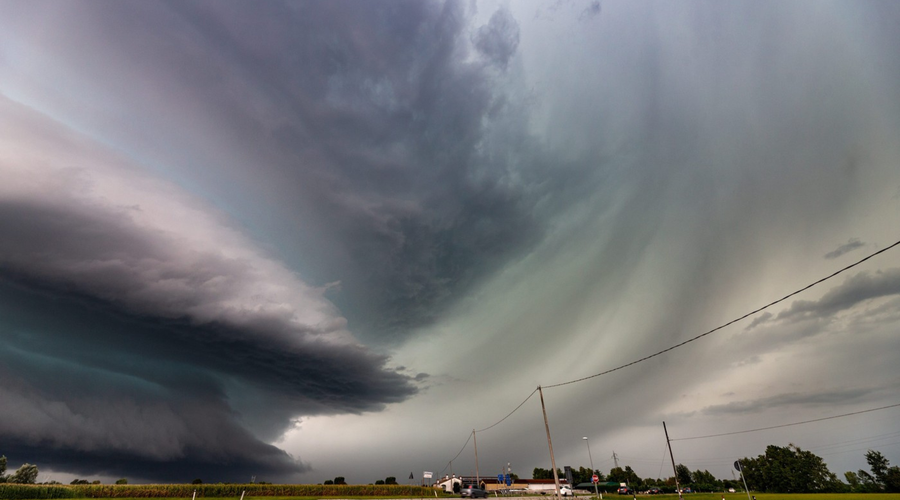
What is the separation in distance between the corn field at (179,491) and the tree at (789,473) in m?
119

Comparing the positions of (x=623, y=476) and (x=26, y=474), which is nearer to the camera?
(x=26, y=474)

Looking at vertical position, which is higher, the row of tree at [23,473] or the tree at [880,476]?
the row of tree at [23,473]

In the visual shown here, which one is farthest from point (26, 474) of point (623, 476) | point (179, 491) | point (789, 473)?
point (789, 473)

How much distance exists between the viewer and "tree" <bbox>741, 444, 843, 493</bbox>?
12256cm

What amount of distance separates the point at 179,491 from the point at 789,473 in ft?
548

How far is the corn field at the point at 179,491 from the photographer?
5762cm

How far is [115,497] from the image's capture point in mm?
60219

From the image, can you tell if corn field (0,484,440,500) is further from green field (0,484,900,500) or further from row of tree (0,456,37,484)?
row of tree (0,456,37,484)

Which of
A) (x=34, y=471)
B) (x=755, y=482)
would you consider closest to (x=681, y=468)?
(x=755, y=482)

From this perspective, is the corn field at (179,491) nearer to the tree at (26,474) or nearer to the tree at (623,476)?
the tree at (26,474)

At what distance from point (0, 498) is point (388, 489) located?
58.1m

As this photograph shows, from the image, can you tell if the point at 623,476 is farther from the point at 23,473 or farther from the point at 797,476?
the point at 23,473

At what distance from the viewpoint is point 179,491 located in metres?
66.0

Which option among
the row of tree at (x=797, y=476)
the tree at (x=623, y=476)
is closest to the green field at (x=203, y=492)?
the row of tree at (x=797, y=476)
